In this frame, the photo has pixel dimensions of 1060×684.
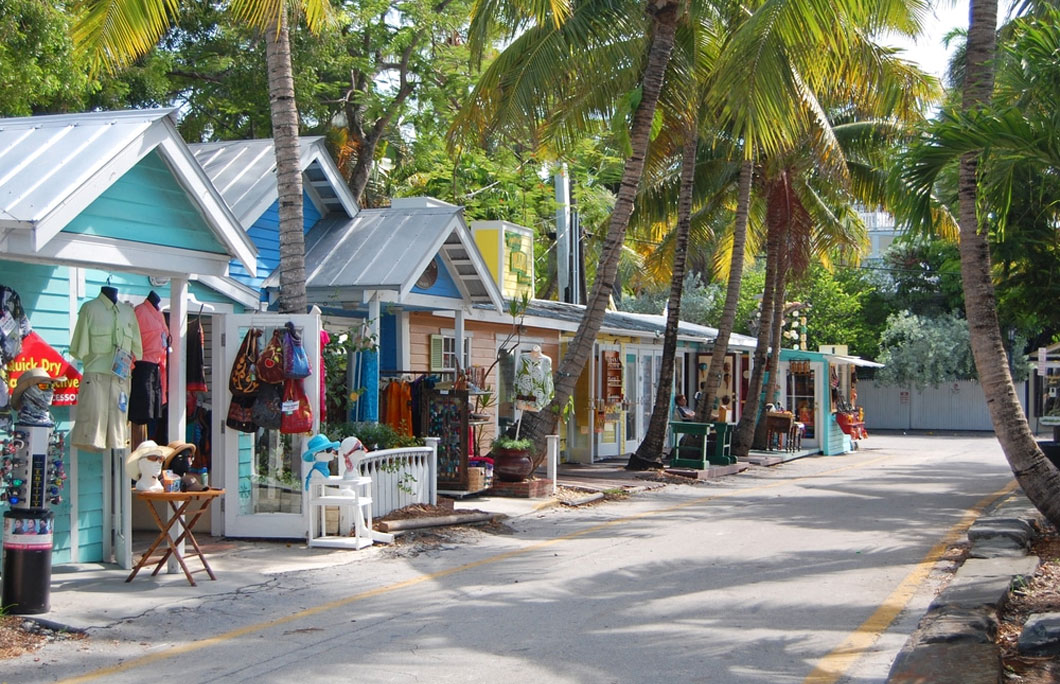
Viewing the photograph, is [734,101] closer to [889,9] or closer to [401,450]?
[889,9]

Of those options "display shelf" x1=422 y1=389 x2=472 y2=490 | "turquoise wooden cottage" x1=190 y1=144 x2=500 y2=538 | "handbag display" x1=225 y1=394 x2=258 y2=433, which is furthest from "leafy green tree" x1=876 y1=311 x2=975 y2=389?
"handbag display" x1=225 y1=394 x2=258 y2=433

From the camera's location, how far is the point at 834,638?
7793 millimetres

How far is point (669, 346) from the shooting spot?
21172mm

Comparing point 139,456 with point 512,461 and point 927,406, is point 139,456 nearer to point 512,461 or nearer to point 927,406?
point 512,461

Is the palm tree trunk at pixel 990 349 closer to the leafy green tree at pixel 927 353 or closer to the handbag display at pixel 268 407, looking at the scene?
the handbag display at pixel 268 407

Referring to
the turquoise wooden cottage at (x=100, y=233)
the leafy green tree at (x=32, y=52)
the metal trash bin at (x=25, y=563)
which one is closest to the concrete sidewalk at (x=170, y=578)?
the metal trash bin at (x=25, y=563)

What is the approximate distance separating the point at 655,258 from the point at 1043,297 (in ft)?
37.3

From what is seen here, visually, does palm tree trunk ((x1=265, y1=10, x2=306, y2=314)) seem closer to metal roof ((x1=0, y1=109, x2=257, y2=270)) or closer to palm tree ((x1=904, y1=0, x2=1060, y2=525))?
metal roof ((x1=0, y1=109, x2=257, y2=270))

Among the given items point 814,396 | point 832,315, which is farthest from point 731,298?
point 832,315

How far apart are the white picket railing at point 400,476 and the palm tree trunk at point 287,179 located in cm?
189

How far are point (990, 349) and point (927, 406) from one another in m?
34.3

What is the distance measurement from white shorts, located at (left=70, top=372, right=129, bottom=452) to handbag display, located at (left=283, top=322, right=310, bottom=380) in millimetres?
1778

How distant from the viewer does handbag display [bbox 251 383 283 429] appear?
11344mm

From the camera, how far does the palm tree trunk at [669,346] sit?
20875 mm
